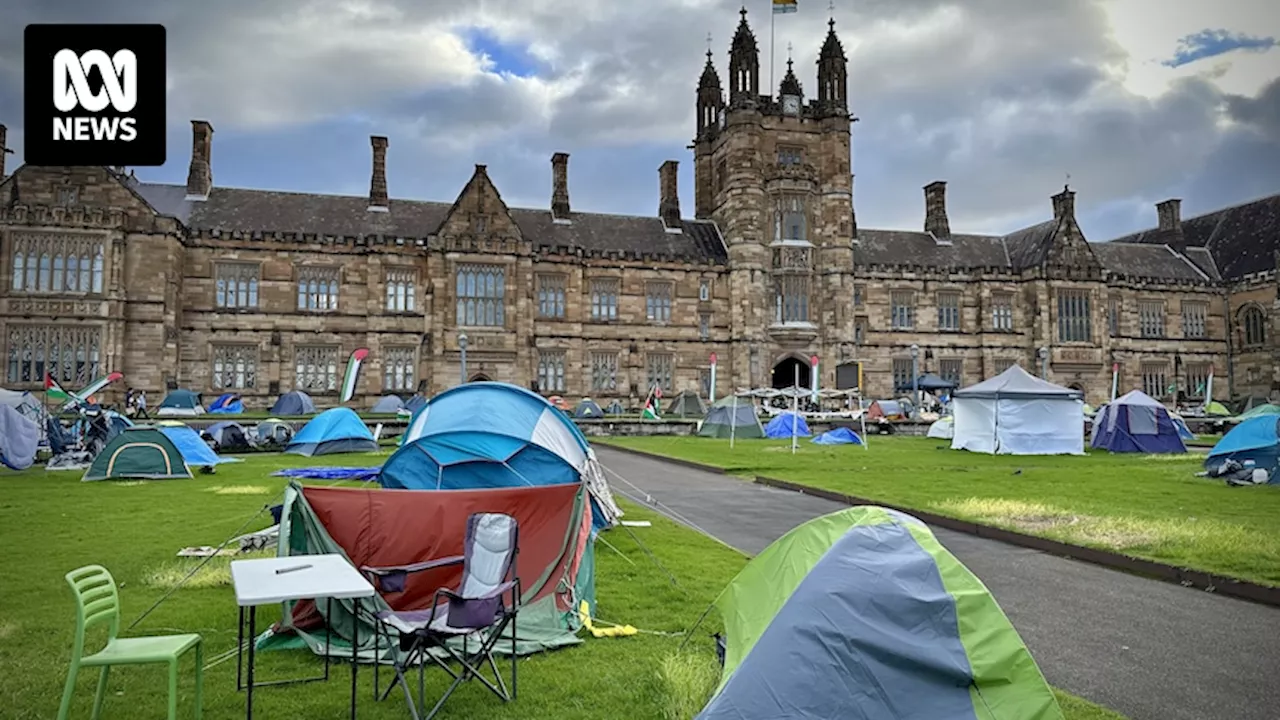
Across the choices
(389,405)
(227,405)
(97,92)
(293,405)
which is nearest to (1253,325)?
(389,405)

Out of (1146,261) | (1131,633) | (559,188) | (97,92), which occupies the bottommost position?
(1131,633)

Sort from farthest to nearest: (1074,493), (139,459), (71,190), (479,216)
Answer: (479,216) < (71,190) < (139,459) < (1074,493)

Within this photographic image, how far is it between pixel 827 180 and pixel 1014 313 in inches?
598

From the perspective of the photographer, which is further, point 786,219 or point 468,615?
point 786,219

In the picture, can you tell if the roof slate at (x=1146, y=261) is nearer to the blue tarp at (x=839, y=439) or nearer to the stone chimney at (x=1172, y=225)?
the stone chimney at (x=1172, y=225)

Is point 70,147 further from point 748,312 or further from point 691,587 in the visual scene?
point 748,312

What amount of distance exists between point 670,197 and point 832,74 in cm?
1209

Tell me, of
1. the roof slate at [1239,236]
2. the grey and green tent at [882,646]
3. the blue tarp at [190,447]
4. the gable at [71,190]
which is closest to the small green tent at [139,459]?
the blue tarp at [190,447]

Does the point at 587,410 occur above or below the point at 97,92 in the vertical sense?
below

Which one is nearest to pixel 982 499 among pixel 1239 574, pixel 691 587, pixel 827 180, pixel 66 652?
pixel 1239 574

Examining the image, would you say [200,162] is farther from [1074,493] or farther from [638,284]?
[1074,493]

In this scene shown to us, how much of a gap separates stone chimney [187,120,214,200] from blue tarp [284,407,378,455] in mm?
23047

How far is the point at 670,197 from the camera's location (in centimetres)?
5381

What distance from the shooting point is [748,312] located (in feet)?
163
